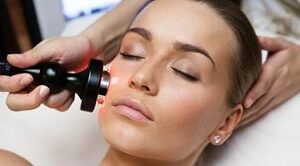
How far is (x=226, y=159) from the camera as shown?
4.36ft

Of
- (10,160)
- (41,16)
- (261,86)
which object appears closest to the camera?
(10,160)

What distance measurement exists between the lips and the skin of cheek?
0.5 inches

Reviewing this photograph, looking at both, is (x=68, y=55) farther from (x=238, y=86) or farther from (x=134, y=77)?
(x=238, y=86)

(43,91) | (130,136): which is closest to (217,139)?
(130,136)

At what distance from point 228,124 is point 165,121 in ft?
0.80

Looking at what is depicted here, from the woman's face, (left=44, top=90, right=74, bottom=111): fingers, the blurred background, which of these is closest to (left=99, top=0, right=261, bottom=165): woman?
the woman's face

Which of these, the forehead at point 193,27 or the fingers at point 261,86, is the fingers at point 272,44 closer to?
the fingers at point 261,86

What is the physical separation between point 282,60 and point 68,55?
54cm

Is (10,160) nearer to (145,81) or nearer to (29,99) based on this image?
(29,99)

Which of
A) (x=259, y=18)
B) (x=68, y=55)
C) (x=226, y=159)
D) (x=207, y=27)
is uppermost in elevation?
(x=207, y=27)

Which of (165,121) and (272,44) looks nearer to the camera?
(165,121)

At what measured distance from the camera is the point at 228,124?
1.20 meters

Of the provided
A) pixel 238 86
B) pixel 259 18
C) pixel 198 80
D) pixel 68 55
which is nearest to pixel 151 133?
pixel 198 80

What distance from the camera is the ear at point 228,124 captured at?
3.90ft
